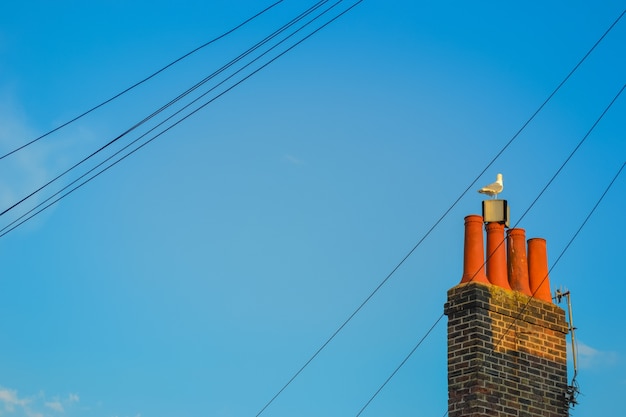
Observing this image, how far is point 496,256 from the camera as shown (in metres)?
13.6

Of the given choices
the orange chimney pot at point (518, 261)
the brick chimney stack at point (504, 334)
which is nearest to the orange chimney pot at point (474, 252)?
the brick chimney stack at point (504, 334)

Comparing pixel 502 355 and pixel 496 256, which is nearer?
pixel 502 355

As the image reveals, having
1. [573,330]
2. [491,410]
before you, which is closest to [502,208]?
[573,330]

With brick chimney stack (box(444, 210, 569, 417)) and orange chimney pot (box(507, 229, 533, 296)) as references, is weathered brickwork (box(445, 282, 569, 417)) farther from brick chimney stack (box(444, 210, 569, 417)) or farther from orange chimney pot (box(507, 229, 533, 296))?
orange chimney pot (box(507, 229, 533, 296))

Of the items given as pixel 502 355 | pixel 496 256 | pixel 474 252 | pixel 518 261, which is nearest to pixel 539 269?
pixel 518 261

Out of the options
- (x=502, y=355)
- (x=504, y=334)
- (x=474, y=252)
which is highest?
(x=474, y=252)

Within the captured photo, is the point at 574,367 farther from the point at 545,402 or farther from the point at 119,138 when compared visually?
the point at 119,138

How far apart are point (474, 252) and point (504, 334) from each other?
3.68 feet

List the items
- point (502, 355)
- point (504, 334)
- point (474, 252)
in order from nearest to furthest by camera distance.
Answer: point (502, 355) < point (504, 334) < point (474, 252)

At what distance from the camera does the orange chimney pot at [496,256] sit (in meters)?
13.4

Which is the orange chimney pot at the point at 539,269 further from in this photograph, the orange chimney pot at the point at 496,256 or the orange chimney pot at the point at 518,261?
Answer: the orange chimney pot at the point at 496,256

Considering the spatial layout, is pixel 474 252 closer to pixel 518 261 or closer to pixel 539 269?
pixel 518 261

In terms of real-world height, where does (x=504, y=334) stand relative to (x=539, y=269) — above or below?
below

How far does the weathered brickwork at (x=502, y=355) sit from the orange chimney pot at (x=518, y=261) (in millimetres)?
234
